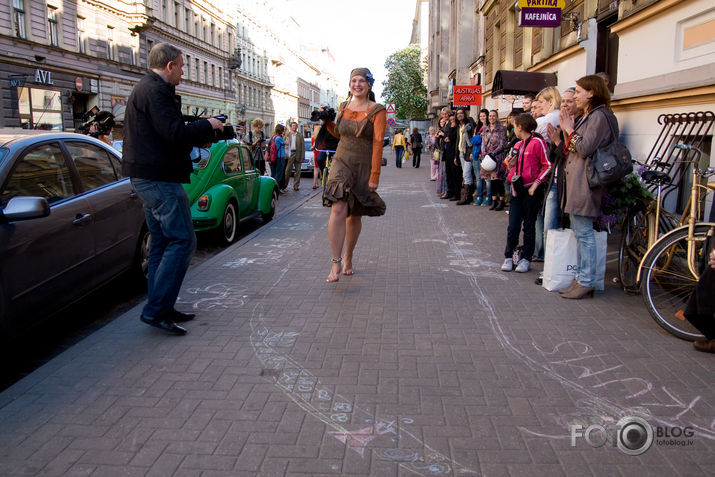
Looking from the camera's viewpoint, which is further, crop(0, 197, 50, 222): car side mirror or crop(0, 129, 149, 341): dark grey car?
crop(0, 129, 149, 341): dark grey car

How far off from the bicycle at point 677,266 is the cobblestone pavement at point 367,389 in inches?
7.3

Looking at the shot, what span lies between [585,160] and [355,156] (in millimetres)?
2146

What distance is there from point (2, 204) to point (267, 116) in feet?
265

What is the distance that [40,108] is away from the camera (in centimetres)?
3059

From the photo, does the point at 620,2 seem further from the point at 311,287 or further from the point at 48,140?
the point at 48,140

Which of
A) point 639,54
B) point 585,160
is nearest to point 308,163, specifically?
point 639,54

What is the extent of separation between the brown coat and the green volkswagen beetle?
462 centimetres

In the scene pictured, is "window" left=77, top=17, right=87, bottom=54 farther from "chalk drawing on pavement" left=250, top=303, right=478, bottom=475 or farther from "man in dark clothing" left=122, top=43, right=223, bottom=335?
"chalk drawing on pavement" left=250, top=303, right=478, bottom=475

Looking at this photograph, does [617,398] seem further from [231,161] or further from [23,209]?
[231,161]

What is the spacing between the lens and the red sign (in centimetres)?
2152

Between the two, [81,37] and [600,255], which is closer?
[600,255]

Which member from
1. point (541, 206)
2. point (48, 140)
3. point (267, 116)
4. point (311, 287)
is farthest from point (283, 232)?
point (267, 116)

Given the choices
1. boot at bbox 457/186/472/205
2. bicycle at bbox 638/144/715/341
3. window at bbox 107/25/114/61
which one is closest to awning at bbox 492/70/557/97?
boot at bbox 457/186/472/205

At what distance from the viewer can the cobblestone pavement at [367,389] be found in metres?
2.86
